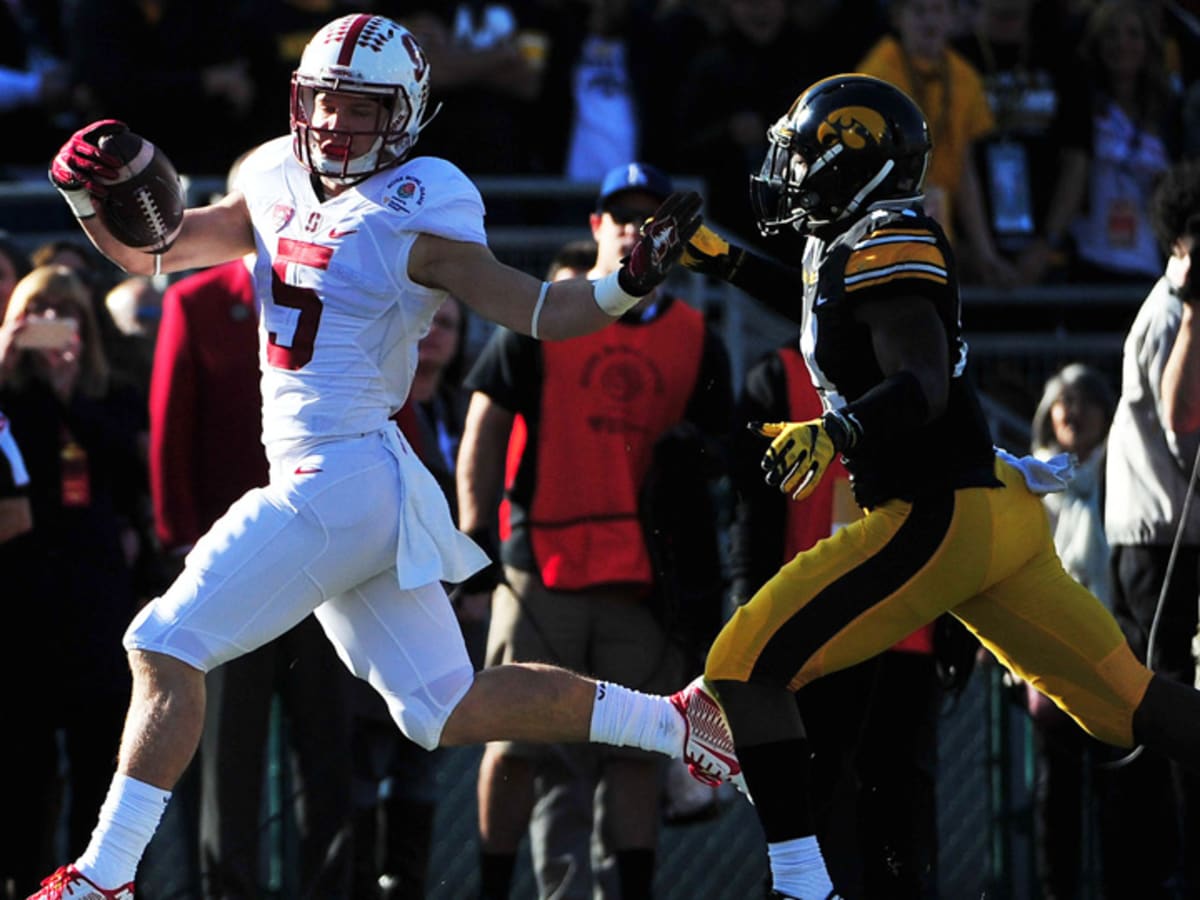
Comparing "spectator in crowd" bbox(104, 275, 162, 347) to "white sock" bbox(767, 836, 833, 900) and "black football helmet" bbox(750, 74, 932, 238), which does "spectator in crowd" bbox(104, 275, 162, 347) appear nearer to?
"black football helmet" bbox(750, 74, 932, 238)

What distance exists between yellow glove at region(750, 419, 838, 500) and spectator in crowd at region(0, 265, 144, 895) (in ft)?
8.46

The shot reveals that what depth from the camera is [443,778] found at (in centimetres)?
801

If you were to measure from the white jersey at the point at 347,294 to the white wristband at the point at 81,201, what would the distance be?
43 cm

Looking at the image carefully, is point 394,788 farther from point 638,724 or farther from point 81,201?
point 81,201

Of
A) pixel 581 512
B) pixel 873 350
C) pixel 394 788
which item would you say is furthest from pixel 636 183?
pixel 873 350

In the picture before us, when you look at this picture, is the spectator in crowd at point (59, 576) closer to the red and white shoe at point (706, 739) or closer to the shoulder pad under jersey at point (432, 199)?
the shoulder pad under jersey at point (432, 199)

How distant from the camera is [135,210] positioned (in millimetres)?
5352

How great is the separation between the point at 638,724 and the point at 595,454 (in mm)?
1484

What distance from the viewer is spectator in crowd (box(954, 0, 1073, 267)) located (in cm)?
945

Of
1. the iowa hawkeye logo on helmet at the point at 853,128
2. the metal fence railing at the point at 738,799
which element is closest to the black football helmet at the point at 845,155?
the iowa hawkeye logo on helmet at the point at 853,128

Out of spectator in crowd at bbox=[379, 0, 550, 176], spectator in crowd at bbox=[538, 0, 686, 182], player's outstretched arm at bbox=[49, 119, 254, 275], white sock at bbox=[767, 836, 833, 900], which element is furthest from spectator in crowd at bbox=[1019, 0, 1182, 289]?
white sock at bbox=[767, 836, 833, 900]

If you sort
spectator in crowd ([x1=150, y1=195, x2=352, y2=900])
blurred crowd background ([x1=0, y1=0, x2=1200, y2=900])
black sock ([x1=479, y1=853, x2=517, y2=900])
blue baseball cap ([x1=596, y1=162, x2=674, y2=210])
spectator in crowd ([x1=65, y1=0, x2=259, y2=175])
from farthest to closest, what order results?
spectator in crowd ([x1=65, y1=0, x2=259, y2=175]), blurred crowd background ([x1=0, y1=0, x2=1200, y2=900]), blue baseball cap ([x1=596, y1=162, x2=674, y2=210]), black sock ([x1=479, y1=853, x2=517, y2=900]), spectator in crowd ([x1=150, y1=195, x2=352, y2=900])

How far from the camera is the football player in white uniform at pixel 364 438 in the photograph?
5020 millimetres

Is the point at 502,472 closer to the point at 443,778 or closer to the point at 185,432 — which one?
the point at 185,432
